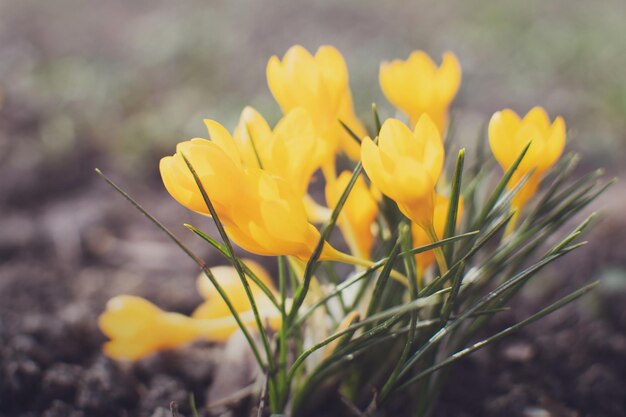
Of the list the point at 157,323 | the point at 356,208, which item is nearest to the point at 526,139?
the point at 356,208

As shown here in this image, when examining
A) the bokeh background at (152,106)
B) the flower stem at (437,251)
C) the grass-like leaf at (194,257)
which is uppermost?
the bokeh background at (152,106)

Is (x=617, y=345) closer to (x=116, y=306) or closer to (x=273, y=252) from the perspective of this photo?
(x=273, y=252)

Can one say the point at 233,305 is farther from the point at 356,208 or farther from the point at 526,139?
the point at 526,139

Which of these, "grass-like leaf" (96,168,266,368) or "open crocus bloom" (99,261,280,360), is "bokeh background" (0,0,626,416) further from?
"grass-like leaf" (96,168,266,368)

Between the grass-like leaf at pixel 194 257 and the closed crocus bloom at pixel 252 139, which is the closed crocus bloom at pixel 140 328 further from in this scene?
the closed crocus bloom at pixel 252 139

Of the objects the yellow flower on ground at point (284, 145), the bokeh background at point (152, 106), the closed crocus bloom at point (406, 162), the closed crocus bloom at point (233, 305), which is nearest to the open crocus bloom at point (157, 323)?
the closed crocus bloom at point (233, 305)

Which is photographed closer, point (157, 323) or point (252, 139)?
point (252, 139)
